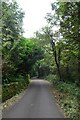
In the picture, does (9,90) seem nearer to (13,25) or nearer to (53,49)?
(13,25)

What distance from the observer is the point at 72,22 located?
1461 cm

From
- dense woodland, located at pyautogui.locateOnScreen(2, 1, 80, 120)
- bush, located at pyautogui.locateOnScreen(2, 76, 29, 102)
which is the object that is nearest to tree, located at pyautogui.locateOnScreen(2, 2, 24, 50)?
dense woodland, located at pyautogui.locateOnScreen(2, 1, 80, 120)

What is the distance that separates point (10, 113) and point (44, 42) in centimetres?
2212

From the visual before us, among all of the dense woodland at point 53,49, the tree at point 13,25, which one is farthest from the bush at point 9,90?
the tree at point 13,25

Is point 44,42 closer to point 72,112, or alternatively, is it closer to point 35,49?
point 35,49

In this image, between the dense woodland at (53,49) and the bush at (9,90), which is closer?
the dense woodland at (53,49)

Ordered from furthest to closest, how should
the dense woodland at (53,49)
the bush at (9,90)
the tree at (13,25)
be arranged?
1. the tree at (13,25)
2. the bush at (9,90)
3. the dense woodland at (53,49)

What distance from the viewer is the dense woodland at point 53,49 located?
49.2 ft

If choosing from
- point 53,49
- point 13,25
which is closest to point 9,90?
point 13,25

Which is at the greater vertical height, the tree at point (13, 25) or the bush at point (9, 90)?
the tree at point (13, 25)

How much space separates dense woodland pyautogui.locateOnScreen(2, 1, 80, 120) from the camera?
1501cm

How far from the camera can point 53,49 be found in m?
35.2

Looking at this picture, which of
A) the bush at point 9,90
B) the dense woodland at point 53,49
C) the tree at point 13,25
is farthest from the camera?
the tree at point 13,25

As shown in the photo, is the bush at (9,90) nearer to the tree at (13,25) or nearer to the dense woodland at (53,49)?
the dense woodland at (53,49)
